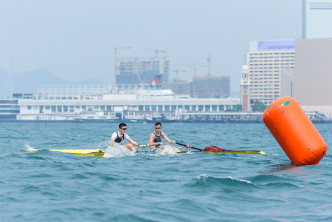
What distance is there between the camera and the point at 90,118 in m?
189

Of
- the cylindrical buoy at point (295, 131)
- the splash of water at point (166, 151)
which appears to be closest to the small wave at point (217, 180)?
the cylindrical buoy at point (295, 131)

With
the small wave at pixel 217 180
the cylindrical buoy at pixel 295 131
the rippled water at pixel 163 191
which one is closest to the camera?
the rippled water at pixel 163 191

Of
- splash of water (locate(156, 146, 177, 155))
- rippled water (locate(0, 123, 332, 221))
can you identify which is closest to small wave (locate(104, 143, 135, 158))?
splash of water (locate(156, 146, 177, 155))

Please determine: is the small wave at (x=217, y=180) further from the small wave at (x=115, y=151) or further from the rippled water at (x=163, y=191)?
the small wave at (x=115, y=151)

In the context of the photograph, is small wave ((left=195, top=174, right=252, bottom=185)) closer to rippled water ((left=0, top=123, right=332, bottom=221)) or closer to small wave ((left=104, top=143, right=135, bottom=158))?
rippled water ((left=0, top=123, right=332, bottom=221))

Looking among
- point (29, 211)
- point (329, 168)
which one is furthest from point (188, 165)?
point (29, 211)

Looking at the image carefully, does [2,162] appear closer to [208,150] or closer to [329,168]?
[208,150]

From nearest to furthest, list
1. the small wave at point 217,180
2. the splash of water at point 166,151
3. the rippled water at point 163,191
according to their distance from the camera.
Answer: the rippled water at point 163,191 → the small wave at point 217,180 → the splash of water at point 166,151

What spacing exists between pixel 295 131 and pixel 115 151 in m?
7.87

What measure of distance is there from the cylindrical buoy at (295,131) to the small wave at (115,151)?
689 cm

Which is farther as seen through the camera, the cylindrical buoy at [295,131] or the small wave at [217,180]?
the cylindrical buoy at [295,131]

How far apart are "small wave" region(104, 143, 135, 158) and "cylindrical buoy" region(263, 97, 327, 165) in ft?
22.6

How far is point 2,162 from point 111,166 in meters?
4.28

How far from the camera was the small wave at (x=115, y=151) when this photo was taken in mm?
23609
